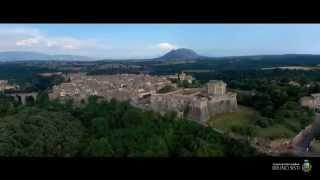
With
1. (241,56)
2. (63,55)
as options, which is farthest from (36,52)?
(241,56)

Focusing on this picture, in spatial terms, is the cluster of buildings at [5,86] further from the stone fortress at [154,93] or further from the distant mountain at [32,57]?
the stone fortress at [154,93]

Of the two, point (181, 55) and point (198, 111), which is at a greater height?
point (181, 55)

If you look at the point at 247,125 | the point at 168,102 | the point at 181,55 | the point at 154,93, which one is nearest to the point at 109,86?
the point at 154,93

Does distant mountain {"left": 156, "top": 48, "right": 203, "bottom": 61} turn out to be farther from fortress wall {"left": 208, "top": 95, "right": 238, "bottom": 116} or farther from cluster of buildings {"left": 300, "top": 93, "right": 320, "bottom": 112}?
cluster of buildings {"left": 300, "top": 93, "right": 320, "bottom": 112}

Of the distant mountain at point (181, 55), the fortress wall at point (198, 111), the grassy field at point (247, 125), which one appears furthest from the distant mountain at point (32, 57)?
the grassy field at point (247, 125)

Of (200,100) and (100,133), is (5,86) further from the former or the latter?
(200,100)
